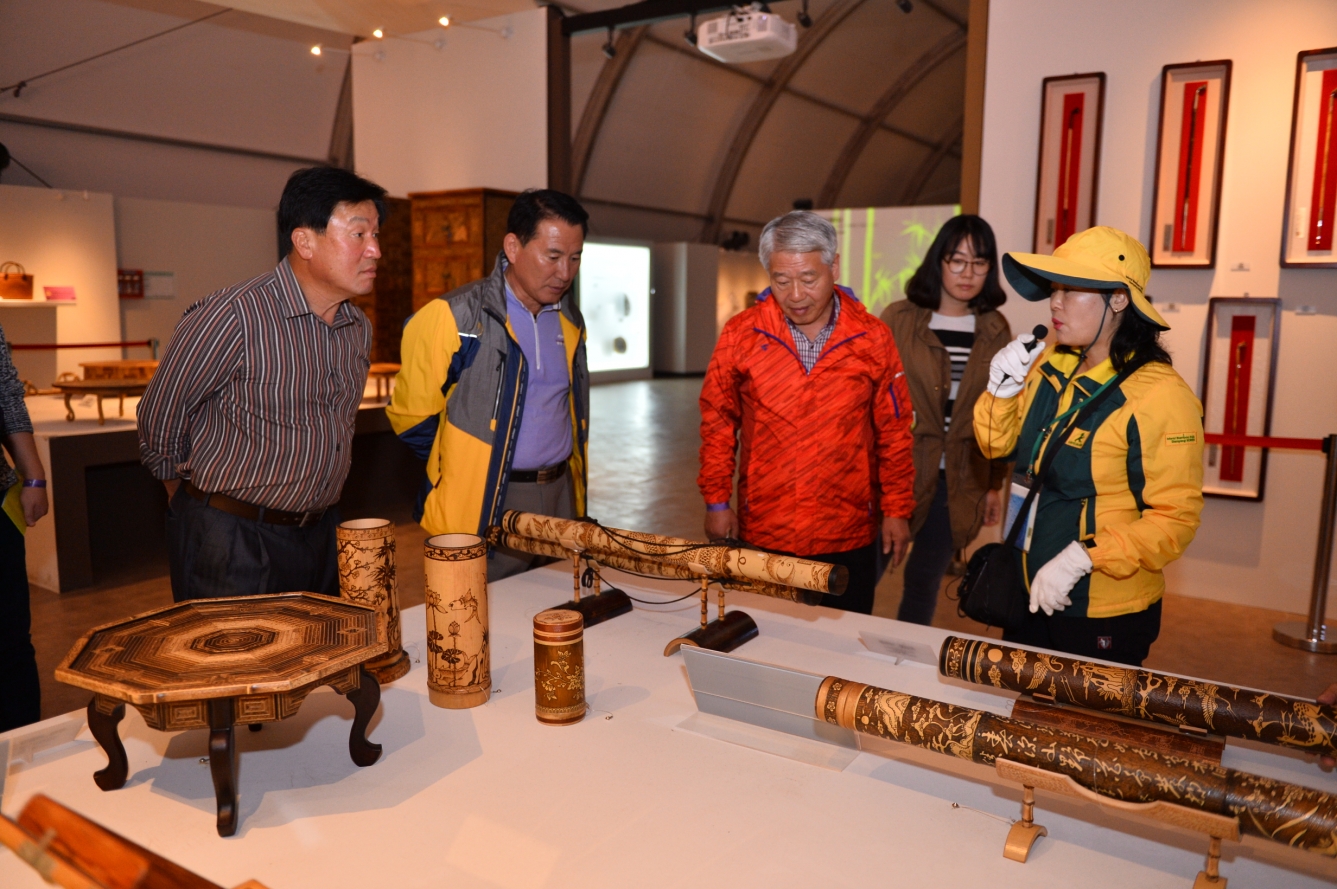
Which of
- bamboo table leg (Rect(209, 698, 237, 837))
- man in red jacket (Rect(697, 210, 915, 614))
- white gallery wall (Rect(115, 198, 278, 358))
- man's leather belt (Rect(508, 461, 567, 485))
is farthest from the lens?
white gallery wall (Rect(115, 198, 278, 358))

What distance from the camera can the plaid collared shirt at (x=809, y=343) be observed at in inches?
88.1

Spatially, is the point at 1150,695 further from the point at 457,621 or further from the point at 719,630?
the point at 457,621

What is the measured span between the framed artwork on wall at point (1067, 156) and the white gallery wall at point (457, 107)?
4723mm

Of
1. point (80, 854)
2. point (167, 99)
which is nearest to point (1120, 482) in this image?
point (80, 854)

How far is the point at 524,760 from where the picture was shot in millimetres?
1334

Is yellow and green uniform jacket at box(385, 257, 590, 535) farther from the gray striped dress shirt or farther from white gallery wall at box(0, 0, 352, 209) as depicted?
white gallery wall at box(0, 0, 352, 209)

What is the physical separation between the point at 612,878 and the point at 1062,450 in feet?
3.85

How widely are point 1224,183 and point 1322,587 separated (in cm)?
180

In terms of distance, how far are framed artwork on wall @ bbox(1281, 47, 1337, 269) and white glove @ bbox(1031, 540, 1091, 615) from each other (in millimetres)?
3239

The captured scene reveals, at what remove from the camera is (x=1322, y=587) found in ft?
12.5

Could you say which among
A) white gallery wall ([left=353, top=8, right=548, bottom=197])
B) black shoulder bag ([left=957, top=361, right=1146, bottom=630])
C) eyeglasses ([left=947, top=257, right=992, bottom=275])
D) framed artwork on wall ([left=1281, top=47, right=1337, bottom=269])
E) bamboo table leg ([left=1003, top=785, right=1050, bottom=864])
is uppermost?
white gallery wall ([left=353, top=8, right=548, bottom=197])

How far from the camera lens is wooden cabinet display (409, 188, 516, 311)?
8117mm

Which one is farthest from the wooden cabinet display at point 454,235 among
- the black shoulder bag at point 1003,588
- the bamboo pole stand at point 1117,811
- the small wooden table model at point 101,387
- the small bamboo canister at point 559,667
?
the bamboo pole stand at point 1117,811

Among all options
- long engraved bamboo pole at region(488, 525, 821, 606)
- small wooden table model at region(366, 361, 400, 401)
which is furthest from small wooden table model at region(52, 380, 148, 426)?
long engraved bamboo pole at region(488, 525, 821, 606)
